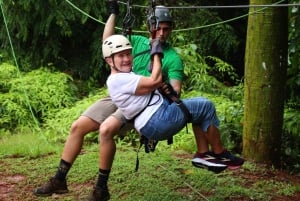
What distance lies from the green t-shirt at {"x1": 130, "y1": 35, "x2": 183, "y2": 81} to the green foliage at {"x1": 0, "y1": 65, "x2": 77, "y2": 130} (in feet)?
12.3

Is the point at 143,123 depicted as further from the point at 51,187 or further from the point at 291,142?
the point at 291,142

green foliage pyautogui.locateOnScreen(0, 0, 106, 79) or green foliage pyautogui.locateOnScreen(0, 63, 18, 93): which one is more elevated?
green foliage pyautogui.locateOnScreen(0, 0, 106, 79)

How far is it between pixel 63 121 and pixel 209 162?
4.15 metres

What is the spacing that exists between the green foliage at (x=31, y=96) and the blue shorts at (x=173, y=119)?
444 cm

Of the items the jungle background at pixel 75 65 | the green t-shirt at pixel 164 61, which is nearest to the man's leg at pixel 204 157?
the green t-shirt at pixel 164 61

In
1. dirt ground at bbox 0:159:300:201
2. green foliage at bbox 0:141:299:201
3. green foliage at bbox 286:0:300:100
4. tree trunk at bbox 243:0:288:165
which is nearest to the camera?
green foliage at bbox 0:141:299:201

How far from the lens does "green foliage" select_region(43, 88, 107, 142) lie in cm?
761

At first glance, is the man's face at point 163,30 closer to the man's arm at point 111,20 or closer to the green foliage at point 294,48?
the man's arm at point 111,20

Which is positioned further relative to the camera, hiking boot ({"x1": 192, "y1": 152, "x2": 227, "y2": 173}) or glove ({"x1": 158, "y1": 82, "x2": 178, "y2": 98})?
hiking boot ({"x1": 192, "y1": 152, "x2": 227, "y2": 173})

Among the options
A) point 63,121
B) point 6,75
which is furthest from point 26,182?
point 6,75

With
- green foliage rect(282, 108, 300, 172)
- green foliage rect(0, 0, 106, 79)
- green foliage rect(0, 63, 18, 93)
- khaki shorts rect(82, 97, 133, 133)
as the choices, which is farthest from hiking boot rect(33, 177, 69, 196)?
green foliage rect(0, 63, 18, 93)

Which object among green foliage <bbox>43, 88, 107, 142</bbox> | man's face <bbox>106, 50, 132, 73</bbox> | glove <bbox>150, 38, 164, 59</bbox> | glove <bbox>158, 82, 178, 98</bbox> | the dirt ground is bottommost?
the dirt ground

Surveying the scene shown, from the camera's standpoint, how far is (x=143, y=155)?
20.9 ft

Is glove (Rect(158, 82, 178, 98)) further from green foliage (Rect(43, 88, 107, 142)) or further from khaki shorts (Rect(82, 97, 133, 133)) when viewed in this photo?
green foliage (Rect(43, 88, 107, 142))
